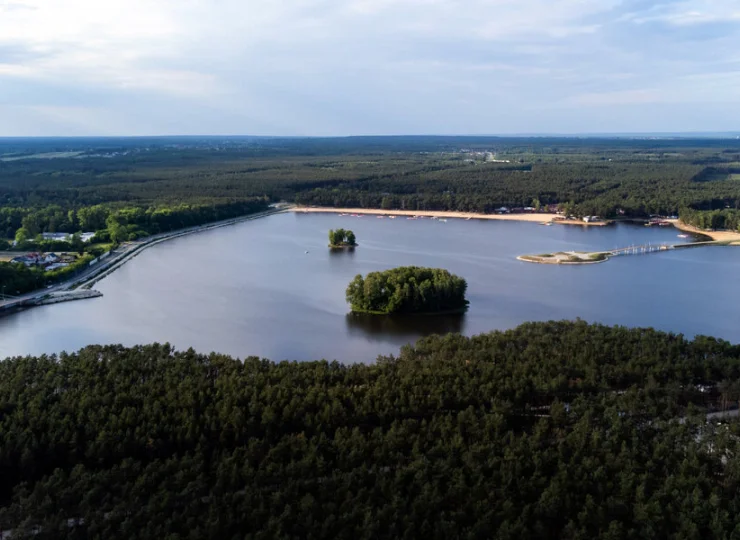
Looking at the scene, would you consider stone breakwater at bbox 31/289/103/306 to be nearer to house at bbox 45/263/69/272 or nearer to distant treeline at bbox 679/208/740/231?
house at bbox 45/263/69/272

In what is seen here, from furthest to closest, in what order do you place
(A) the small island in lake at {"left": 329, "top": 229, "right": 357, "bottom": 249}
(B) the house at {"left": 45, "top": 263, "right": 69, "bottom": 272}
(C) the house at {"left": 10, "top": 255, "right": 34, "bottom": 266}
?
(A) the small island in lake at {"left": 329, "top": 229, "right": 357, "bottom": 249} < (C) the house at {"left": 10, "top": 255, "right": 34, "bottom": 266} < (B) the house at {"left": 45, "top": 263, "right": 69, "bottom": 272}

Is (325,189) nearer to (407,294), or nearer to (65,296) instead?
(65,296)

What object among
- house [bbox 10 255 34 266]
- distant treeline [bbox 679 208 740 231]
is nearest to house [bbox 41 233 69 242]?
house [bbox 10 255 34 266]

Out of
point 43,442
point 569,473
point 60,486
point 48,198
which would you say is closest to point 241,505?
point 60,486

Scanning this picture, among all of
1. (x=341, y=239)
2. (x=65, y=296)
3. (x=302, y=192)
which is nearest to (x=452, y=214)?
(x=302, y=192)

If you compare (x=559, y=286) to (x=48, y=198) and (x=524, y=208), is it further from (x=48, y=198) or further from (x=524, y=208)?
(x=48, y=198)

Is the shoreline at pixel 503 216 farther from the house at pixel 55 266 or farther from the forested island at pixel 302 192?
the house at pixel 55 266
